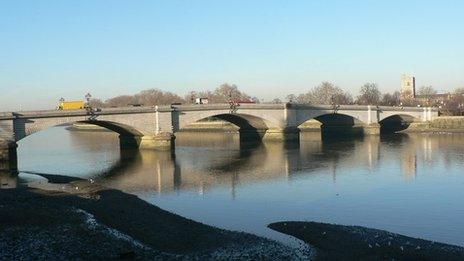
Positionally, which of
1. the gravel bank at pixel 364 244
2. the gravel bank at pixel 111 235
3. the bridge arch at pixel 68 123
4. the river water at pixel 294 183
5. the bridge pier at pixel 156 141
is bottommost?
the river water at pixel 294 183

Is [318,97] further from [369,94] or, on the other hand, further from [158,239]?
[158,239]

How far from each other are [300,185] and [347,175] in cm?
458

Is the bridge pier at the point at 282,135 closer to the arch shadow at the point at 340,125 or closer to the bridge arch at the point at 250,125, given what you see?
the bridge arch at the point at 250,125

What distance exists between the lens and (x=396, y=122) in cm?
8212

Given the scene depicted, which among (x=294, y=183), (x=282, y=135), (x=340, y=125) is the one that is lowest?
(x=294, y=183)

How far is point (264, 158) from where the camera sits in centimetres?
4059

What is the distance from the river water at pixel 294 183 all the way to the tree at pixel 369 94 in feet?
242

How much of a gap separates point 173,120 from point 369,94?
81.6 m

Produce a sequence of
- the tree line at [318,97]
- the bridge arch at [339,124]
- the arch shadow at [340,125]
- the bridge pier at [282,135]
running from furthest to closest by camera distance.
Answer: the tree line at [318,97] < the bridge arch at [339,124] < the arch shadow at [340,125] < the bridge pier at [282,135]

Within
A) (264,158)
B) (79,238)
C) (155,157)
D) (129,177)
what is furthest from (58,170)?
(79,238)

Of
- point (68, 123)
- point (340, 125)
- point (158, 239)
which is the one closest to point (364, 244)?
point (158, 239)

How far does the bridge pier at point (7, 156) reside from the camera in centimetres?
3419

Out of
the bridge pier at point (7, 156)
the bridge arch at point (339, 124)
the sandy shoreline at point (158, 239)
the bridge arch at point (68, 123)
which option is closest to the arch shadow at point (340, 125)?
the bridge arch at point (339, 124)

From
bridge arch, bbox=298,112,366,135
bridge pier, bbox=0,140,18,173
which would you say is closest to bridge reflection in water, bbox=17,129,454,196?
bridge pier, bbox=0,140,18,173
